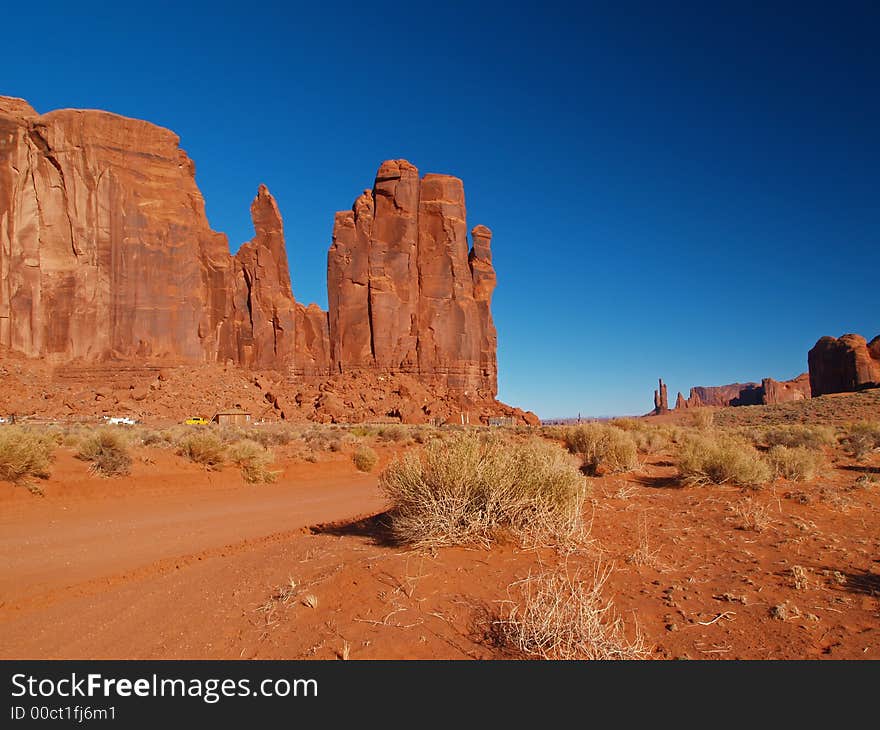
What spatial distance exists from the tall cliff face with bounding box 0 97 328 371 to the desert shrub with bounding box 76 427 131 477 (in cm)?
4025

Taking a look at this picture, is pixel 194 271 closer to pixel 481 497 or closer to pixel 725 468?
pixel 725 468

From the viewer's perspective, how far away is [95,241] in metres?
51.8

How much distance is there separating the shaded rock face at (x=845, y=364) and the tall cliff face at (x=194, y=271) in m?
48.3

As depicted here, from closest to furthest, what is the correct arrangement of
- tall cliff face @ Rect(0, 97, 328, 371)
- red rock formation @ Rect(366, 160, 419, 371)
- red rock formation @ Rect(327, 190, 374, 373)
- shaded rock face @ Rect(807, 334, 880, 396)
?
1. tall cliff face @ Rect(0, 97, 328, 371)
2. red rock formation @ Rect(366, 160, 419, 371)
3. red rock formation @ Rect(327, 190, 374, 373)
4. shaded rock face @ Rect(807, 334, 880, 396)

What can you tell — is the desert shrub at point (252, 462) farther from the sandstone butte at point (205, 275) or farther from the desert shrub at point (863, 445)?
the sandstone butte at point (205, 275)

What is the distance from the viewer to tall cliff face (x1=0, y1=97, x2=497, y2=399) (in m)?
50.2

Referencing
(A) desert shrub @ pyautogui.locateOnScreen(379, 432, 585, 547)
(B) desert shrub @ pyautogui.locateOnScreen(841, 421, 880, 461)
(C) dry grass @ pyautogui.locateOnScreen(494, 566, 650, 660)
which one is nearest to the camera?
(C) dry grass @ pyautogui.locateOnScreen(494, 566, 650, 660)

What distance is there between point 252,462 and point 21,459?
5903 mm

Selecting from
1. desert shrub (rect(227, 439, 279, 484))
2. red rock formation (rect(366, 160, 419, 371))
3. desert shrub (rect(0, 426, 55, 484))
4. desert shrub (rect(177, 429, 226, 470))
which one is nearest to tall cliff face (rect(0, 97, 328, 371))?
red rock formation (rect(366, 160, 419, 371))

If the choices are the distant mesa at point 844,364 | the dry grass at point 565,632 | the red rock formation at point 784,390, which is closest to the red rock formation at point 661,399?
the red rock formation at point 784,390

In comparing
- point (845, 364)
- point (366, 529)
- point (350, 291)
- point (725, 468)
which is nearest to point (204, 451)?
point (366, 529)

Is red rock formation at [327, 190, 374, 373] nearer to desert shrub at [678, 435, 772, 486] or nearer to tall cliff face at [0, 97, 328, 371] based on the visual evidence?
tall cliff face at [0, 97, 328, 371]
